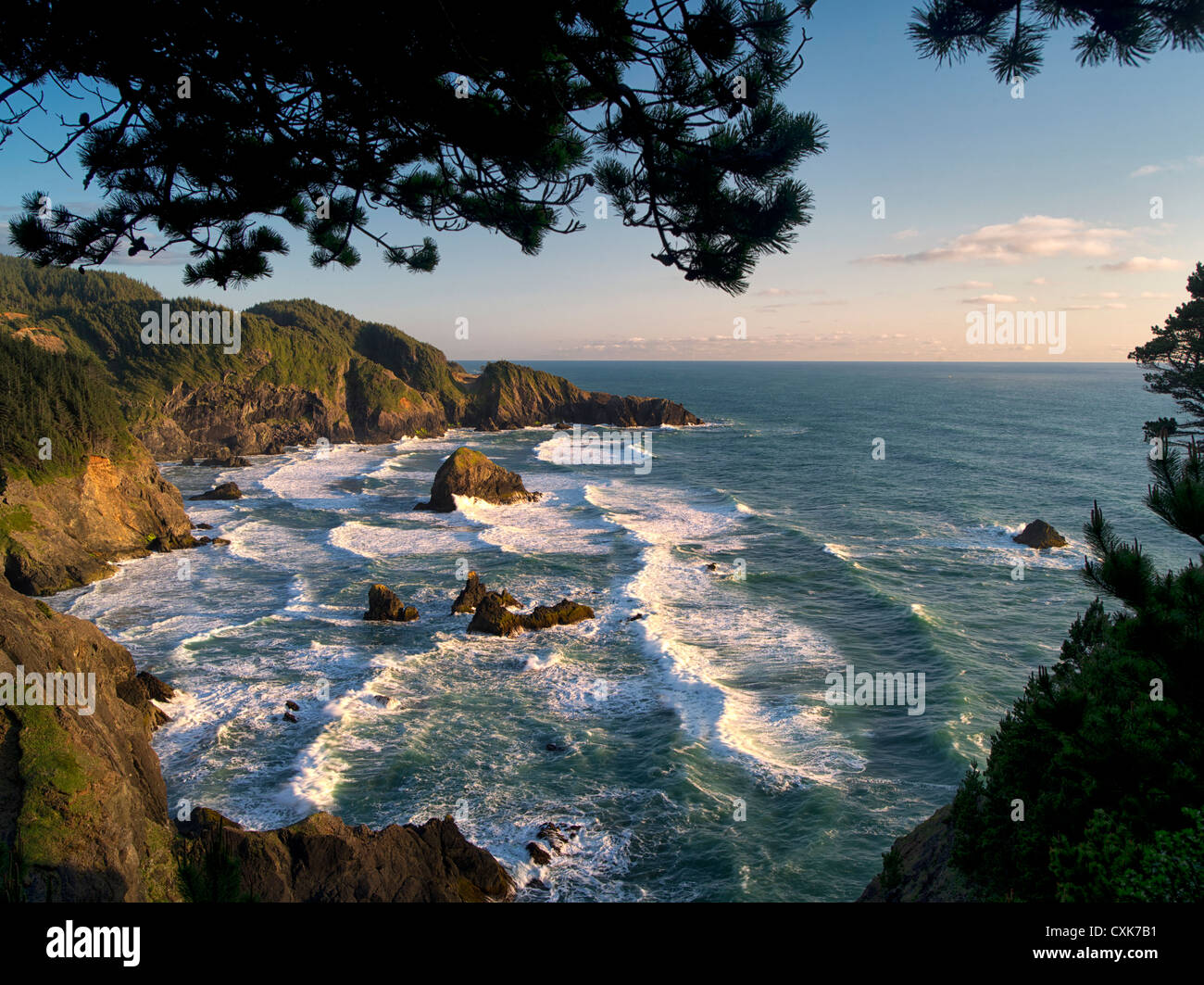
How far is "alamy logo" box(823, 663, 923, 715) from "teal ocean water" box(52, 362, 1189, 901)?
427 millimetres

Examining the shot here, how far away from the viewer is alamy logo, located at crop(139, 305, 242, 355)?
3191 inches

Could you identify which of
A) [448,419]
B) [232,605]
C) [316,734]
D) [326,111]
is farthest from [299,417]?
[326,111]

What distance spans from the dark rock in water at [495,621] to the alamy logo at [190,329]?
218 ft

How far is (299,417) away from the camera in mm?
84812

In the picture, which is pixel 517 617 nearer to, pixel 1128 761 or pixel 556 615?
pixel 556 615

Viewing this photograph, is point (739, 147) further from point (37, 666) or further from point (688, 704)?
point (688, 704)

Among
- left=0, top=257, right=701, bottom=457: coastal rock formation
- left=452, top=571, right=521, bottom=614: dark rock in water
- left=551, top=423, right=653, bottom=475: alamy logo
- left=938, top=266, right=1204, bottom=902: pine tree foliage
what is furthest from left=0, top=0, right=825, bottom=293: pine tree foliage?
left=0, top=257, right=701, bottom=457: coastal rock formation

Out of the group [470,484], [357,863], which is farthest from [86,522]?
[357,863]

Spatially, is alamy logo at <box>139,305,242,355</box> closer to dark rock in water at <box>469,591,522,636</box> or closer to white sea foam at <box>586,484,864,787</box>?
dark rock in water at <box>469,591,522,636</box>

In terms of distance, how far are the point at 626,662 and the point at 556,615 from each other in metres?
4.24

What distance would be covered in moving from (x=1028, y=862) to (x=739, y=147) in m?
7.63

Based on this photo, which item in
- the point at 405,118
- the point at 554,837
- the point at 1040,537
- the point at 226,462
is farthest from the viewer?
the point at 226,462
